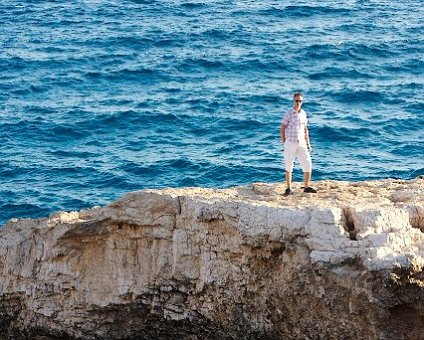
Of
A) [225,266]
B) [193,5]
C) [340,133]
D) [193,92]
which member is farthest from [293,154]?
[193,5]

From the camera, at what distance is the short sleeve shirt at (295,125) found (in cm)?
2030

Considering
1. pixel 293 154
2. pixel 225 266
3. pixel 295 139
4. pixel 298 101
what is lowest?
pixel 225 266

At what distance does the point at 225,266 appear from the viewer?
18.7m

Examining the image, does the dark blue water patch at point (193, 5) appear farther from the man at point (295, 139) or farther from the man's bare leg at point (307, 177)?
the man's bare leg at point (307, 177)

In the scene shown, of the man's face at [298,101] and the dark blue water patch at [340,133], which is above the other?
the man's face at [298,101]

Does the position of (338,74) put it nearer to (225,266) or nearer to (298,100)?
(298,100)

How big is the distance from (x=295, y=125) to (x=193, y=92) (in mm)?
19623

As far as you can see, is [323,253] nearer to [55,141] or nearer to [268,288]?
[268,288]

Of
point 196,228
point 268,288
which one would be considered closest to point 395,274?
point 268,288

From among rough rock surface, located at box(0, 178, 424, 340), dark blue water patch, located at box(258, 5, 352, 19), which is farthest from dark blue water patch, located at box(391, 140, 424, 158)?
dark blue water patch, located at box(258, 5, 352, 19)

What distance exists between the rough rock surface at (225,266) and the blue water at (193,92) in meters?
9.71

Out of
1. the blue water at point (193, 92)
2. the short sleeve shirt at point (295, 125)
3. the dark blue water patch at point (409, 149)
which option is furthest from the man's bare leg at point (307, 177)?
the dark blue water patch at point (409, 149)

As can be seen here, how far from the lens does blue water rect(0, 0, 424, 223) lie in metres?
32.0

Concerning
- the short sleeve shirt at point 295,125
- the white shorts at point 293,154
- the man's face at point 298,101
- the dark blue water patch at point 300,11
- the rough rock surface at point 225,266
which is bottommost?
the dark blue water patch at point 300,11
